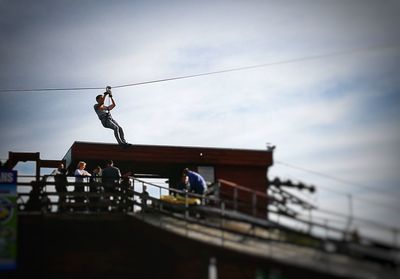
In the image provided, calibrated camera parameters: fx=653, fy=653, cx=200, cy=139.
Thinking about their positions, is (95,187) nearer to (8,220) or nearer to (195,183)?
(195,183)

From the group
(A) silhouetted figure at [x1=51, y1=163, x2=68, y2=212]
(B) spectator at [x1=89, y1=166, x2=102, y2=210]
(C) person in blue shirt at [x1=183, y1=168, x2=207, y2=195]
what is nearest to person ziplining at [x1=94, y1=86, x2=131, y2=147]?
(B) spectator at [x1=89, y1=166, x2=102, y2=210]

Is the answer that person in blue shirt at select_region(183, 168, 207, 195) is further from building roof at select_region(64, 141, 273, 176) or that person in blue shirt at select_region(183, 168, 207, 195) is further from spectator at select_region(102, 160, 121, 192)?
building roof at select_region(64, 141, 273, 176)

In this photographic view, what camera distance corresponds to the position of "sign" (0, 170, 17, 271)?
17.5 meters

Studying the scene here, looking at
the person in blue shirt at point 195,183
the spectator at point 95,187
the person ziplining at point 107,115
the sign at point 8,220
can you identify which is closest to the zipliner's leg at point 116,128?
A: the person ziplining at point 107,115

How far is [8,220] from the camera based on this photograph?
17828 millimetres

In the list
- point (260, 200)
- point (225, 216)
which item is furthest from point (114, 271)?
point (260, 200)

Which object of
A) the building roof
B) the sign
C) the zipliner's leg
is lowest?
the sign

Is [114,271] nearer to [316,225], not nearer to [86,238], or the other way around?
[86,238]

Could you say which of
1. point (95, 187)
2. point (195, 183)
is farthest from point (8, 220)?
point (195, 183)

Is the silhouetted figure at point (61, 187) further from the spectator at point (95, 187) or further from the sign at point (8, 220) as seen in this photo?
the sign at point (8, 220)

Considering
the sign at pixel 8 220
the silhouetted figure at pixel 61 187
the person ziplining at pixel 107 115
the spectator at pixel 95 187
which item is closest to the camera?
the sign at pixel 8 220

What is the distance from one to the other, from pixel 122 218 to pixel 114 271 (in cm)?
156

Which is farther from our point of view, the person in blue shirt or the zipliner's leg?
the zipliner's leg

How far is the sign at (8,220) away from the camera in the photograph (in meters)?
17.5
